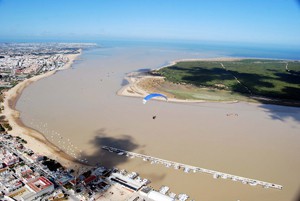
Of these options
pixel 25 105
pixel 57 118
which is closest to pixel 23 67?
pixel 25 105

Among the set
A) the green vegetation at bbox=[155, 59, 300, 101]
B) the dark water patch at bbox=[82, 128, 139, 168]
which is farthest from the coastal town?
the green vegetation at bbox=[155, 59, 300, 101]

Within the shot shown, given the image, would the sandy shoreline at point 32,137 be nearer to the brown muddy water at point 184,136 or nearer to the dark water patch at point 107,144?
the brown muddy water at point 184,136

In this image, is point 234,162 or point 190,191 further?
point 234,162

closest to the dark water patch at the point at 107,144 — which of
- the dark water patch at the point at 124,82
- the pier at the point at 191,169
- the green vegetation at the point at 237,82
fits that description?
the pier at the point at 191,169

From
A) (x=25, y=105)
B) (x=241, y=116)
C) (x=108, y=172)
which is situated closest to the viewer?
(x=108, y=172)

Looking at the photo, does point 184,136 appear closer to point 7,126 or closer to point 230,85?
point 7,126

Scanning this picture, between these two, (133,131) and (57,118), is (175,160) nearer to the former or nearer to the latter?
(133,131)

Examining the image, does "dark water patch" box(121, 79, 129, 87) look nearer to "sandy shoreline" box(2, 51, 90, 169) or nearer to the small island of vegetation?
the small island of vegetation

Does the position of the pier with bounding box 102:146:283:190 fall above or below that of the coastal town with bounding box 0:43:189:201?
above
